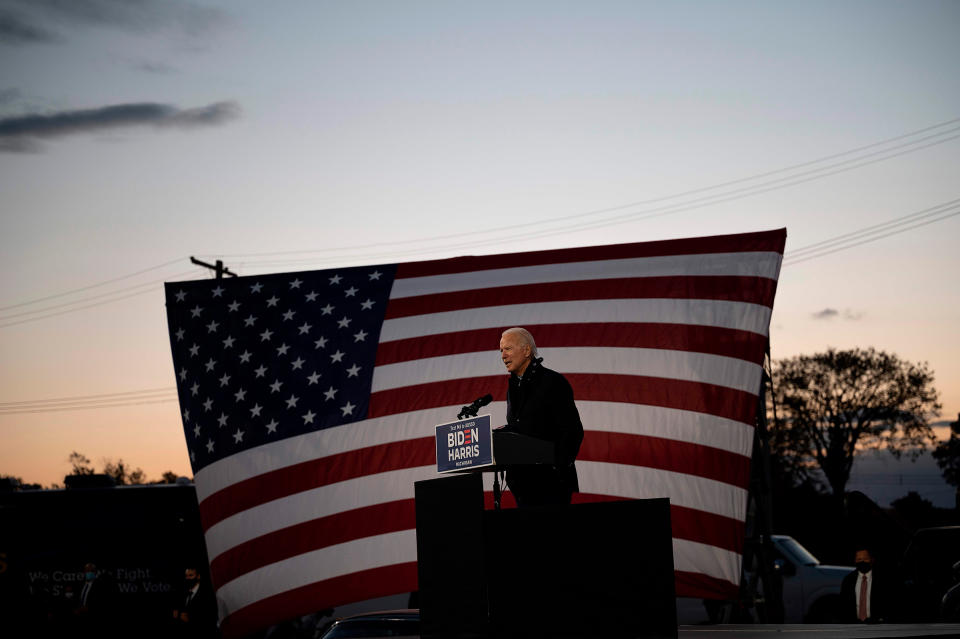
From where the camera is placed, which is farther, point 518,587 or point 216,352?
point 216,352

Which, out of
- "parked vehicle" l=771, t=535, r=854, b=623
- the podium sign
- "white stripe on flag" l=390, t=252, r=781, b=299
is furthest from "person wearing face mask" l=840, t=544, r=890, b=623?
the podium sign

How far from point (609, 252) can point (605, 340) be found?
888 mm

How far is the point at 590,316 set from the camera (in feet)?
29.5

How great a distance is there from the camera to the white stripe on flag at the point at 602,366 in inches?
332

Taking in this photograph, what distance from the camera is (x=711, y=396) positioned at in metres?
8.42

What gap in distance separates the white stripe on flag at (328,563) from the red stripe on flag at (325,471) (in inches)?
23.6

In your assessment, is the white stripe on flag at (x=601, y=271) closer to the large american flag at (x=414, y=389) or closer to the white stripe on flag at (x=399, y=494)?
the large american flag at (x=414, y=389)

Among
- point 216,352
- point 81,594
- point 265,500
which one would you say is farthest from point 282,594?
point 81,594

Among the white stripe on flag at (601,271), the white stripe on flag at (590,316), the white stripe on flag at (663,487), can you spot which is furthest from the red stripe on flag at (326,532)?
the white stripe on flag at (601,271)

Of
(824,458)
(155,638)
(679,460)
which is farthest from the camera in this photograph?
(824,458)

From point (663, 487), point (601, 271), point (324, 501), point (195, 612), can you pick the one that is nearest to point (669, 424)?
point (663, 487)

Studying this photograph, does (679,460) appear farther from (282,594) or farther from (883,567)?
(282,594)

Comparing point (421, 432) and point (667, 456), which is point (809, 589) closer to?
point (667, 456)

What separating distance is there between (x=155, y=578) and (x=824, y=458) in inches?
1670
